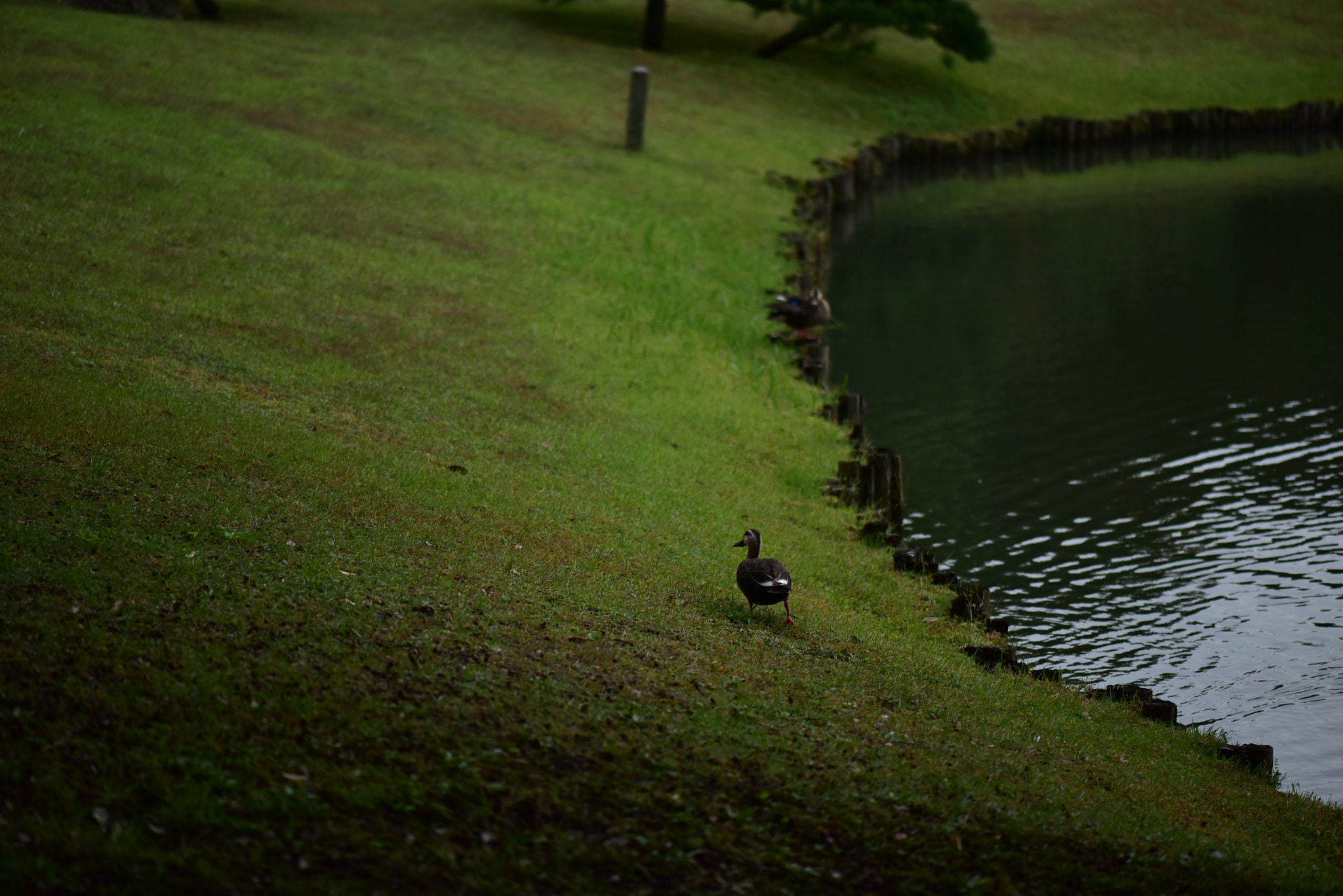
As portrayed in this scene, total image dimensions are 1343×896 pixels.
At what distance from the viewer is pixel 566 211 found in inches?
1061

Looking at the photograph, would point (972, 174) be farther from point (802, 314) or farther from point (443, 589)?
point (443, 589)

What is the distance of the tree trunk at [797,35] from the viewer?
47844 millimetres

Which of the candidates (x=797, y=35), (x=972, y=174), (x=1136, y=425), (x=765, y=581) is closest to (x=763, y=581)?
(x=765, y=581)

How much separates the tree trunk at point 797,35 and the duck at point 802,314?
27928 mm

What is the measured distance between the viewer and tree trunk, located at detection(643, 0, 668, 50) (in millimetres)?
48219

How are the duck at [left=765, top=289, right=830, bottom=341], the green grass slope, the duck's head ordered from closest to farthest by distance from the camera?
the green grass slope → the duck's head → the duck at [left=765, top=289, right=830, bottom=341]

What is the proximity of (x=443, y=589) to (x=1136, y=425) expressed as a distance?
638 inches

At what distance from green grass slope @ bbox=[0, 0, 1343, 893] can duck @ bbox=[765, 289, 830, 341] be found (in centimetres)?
58

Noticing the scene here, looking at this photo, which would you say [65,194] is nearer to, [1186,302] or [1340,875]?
[1340,875]

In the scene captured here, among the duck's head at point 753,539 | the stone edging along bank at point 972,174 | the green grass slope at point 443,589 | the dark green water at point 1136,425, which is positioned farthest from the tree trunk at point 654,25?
the duck's head at point 753,539

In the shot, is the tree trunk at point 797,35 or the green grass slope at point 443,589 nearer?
the green grass slope at point 443,589

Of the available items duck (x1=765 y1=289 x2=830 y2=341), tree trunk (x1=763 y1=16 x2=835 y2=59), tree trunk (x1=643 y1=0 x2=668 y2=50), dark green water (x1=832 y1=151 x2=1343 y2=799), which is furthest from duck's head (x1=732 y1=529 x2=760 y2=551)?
tree trunk (x1=643 y1=0 x2=668 y2=50)

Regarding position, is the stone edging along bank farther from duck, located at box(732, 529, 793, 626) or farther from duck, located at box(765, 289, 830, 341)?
duck, located at box(732, 529, 793, 626)

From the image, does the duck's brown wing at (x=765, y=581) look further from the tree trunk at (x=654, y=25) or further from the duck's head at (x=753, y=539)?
the tree trunk at (x=654, y=25)
